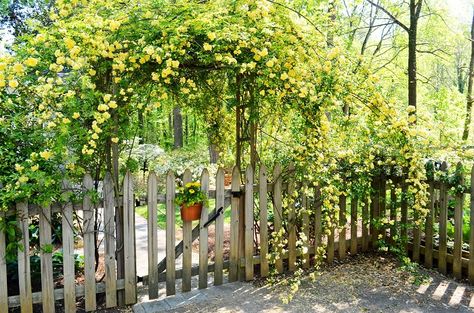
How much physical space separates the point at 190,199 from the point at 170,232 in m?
0.36

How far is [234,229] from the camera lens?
402cm

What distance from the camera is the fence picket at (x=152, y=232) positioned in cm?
353

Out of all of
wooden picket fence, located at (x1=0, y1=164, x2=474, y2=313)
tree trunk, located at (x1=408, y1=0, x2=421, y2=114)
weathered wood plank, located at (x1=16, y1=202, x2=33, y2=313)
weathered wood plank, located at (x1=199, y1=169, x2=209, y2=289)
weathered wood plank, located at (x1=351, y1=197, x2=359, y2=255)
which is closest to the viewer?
weathered wood plank, located at (x1=16, y1=202, x2=33, y2=313)

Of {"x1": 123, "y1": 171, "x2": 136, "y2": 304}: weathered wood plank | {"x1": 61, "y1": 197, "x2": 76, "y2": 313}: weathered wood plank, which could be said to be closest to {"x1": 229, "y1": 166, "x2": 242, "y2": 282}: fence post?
{"x1": 123, "y1": 171, "x2": 136, "y2": 304}: weathered wood plank

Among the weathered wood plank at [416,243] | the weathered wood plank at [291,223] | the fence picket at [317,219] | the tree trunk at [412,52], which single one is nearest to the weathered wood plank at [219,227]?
the weathered wood plank at [291,223]

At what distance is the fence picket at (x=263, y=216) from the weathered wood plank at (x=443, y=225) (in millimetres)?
1805

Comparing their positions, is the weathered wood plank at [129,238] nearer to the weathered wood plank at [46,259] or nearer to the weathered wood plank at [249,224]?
the weathered wood plank at [46,259]

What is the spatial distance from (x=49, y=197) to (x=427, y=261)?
3798 mm

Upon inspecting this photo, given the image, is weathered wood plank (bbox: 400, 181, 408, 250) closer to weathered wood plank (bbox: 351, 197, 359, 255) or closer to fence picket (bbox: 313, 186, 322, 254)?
weathered wood plank (bbox: 351, 197, 359, 255)

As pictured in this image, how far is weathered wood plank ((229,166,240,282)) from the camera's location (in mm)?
3947

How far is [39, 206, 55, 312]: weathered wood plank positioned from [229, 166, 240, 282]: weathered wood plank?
1.65 meters

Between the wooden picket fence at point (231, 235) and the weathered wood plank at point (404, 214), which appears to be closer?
the wooden picket fence at point (231, 235)

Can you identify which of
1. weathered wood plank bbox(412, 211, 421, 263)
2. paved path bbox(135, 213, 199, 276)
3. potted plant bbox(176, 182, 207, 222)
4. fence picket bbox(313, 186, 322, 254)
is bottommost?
paved path bbox(135, 213, 199, 276)

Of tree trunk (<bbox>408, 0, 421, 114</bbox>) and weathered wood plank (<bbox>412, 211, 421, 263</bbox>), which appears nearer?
weathered wood plank (<bbox>412, 211, 421, 263</bbox>)
